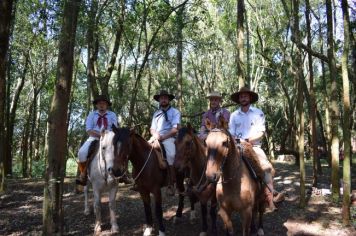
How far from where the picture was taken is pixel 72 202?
36.0ft

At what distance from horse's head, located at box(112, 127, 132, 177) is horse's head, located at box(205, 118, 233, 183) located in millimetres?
2024

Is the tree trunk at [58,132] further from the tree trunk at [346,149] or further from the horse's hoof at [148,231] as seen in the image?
the tree trunk at [346,149]

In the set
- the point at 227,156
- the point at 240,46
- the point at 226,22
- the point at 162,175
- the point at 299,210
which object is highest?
→ the point at 226,22

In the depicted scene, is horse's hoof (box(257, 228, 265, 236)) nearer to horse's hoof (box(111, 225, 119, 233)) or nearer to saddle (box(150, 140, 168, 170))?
saddle (box(150, 140, 168, 170))

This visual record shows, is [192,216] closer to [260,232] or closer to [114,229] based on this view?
[260,232]

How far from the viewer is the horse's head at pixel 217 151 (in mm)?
4957

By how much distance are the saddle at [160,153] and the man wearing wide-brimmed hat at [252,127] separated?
5.10 ft

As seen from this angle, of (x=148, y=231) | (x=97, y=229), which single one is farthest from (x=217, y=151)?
(x=97, y=229)

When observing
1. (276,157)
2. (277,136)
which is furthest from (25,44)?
(277,136)

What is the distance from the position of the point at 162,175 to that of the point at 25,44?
1390 centimetres

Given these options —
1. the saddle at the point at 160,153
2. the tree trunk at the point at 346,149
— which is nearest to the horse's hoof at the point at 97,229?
the saddle at the point at 160,153

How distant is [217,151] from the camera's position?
201 inches

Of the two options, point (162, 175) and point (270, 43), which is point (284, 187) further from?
point (270, 43)

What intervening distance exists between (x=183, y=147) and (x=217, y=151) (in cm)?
146
